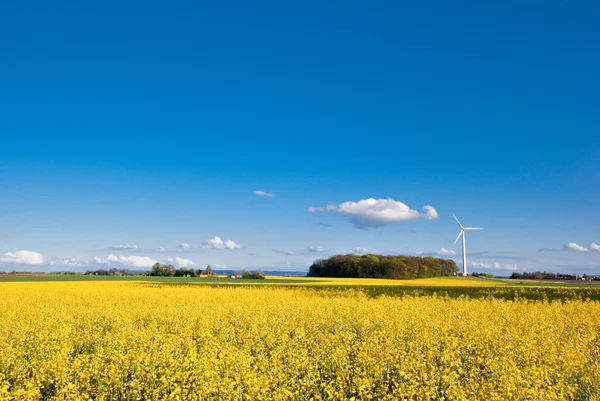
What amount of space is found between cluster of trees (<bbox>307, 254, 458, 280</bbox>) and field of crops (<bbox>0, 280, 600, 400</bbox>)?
78.5 metres

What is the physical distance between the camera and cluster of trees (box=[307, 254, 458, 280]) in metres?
103

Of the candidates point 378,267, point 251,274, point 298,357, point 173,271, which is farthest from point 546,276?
point 298,357

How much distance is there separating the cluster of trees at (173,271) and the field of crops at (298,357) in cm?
7811

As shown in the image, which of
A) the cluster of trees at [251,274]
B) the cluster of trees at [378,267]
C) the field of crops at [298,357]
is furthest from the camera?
the cluster of trees at [378,267]

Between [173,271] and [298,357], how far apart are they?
321 ft

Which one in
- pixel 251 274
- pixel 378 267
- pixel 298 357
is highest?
pixel 378 267

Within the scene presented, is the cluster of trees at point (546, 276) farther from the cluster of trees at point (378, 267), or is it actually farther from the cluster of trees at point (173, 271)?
the cluster of trees at point (173, 271)

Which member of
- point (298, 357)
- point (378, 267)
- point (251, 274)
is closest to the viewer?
point (298, 357)

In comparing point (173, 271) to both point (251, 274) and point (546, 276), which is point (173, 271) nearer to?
point (251, 274)

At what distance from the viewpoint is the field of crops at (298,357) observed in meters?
9.01

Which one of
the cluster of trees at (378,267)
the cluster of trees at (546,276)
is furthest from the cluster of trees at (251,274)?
the cluster of trees at (546,276)

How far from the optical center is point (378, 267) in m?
104

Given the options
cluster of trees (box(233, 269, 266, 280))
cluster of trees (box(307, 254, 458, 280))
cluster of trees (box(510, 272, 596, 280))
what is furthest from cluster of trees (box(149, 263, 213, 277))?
cluster of trees (box(510, 272, 596, 280))

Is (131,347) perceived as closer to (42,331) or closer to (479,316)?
(42,331)
